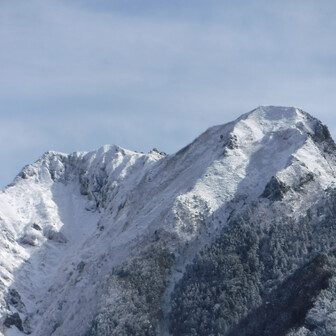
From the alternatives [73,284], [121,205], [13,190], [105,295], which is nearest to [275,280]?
[105,295]

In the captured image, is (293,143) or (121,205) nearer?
(293,143)

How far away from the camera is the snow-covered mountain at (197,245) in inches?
3595

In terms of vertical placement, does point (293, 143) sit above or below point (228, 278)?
above

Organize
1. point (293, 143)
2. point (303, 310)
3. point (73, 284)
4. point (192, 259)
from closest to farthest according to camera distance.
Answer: point (303, 310)
point (192, 259)
point (73, 284)
point (293, 143)

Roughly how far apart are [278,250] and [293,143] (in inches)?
996

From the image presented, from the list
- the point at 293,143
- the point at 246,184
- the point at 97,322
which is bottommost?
the point at 97,322

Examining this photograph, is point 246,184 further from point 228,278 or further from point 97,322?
point 97,322

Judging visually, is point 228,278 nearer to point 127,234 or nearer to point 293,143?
point 127,234

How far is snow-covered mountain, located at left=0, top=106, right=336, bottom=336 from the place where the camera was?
91.3m

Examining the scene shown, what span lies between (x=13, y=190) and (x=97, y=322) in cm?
6187

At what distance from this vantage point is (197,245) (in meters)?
103

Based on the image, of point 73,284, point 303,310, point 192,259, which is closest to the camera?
point 303,310

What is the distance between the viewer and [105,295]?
326ft

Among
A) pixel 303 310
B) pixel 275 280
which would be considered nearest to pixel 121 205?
pixel 275 280
